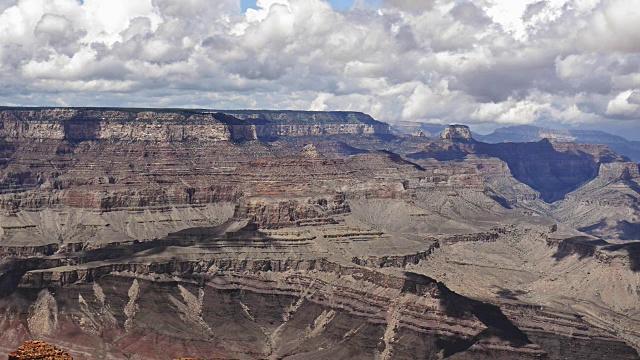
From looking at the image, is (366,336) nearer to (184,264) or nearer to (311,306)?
(311,306)

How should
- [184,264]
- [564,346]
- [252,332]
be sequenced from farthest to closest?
[184,264] → [252,332] → [564,346]

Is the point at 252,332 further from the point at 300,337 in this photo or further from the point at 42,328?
the point at 42,328

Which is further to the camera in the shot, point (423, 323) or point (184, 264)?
point (184, 264)

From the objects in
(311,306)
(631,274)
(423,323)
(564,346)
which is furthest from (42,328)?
(631,274)

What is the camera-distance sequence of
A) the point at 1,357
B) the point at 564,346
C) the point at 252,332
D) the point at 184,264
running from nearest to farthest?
1. the point at 1,357
2. the point at 564,346
3. the point at 252,332
4. the point at 184,264

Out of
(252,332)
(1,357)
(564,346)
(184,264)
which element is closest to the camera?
(1,357)

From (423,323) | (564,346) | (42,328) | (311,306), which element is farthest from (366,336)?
(42,328)

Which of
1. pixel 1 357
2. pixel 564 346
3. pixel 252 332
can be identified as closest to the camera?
pixel 1 357

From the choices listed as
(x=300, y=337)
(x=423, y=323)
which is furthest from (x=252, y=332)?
(x=423, y=323)

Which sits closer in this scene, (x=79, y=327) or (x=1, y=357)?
(x=1, y=357)
